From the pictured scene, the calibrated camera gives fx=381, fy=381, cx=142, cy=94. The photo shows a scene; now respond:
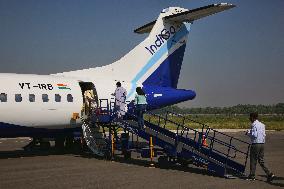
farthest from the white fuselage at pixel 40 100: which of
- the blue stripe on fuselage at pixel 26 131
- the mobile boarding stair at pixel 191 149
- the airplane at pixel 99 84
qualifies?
the mobile boarding stair at pixel 191 149

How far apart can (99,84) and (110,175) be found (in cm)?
749

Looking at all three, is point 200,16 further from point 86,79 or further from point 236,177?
point 236,177

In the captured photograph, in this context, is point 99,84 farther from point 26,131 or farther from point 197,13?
point 197,13

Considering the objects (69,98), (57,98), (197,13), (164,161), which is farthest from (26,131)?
(197,13)

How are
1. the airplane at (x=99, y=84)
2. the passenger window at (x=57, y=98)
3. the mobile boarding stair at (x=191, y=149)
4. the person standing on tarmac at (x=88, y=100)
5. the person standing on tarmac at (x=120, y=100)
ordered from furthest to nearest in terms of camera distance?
1. the person standing on tarmac at (x=88, y=100)
2. the passenger window at (x=57, y=98)
3. the person standing on tarmac at (x=120, y=100)
4. the airplane at (x=99, y=84)
5. the mobile boarding stair at (x=191, y=149)

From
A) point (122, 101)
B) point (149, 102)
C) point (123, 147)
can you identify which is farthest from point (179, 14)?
point (123, 147)

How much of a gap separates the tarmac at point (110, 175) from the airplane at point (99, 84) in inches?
71.8

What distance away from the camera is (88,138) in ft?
57.0

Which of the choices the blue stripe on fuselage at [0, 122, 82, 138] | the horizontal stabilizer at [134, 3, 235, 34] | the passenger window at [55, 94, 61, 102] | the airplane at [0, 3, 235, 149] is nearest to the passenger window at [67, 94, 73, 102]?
the airplane at [0, 3, 235, 149]

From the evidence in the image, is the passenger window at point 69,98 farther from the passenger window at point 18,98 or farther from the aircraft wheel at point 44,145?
the aircraft wheel at point 44,145

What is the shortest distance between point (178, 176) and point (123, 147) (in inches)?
192

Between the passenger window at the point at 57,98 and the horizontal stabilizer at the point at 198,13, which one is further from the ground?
the horizontal stabilizer at the point at 198,13

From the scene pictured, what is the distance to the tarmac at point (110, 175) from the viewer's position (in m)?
10.4

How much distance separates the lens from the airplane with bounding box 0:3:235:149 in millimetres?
15977
